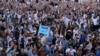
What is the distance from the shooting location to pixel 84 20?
23891 mm

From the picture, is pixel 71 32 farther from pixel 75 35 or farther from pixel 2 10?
pixel 2 10

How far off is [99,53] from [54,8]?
39.9 feet

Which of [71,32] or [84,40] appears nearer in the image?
[84,40]

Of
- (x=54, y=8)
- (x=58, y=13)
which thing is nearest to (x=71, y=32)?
(x=58, y=13)

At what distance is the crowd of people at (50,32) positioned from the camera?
58.7ft

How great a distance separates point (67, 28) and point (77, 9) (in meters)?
6.57

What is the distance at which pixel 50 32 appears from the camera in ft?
67.9

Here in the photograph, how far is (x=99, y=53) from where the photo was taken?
694 inches

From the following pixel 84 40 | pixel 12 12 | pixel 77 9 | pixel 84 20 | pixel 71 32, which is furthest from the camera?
pixel 77 9

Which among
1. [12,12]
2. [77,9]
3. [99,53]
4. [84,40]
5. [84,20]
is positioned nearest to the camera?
[99,53]

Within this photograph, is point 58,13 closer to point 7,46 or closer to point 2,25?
point 2,25

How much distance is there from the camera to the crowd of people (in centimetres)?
1791

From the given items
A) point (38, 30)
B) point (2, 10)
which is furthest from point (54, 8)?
point (38, 30)

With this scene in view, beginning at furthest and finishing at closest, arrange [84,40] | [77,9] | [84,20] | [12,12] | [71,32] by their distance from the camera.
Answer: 1. [77,9]
2. [12,12]
3. [84,20]
4. [71,32]
5. [84,40]
